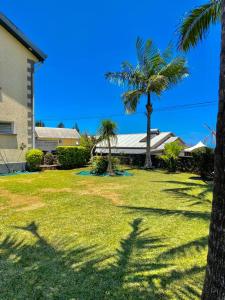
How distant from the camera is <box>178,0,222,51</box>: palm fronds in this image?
9.52 m

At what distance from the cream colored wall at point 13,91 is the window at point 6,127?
264mm

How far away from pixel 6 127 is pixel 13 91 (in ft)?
6.83

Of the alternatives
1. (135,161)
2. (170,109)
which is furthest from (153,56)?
(170,109)

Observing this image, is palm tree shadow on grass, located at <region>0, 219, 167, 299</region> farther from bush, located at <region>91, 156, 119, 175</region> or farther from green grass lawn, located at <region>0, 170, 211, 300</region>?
bush, located at <region>91, 156, 119, 175</region>

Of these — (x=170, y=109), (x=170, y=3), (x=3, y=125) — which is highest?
(x=170, y=3)

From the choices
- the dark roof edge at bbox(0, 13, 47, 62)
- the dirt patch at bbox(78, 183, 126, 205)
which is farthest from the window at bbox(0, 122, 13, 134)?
the dirt patch at bbox(78, 183, 126, 205)

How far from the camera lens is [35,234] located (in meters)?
4.52

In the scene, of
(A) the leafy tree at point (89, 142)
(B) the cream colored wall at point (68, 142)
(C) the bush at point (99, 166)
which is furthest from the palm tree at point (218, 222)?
(B) the cream colored wall at point (68, 142)

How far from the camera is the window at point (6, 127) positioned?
42.8ft

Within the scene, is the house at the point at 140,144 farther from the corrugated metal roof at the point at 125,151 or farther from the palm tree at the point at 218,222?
the palm tree at the point at 218,222

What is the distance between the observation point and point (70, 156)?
1611 cm

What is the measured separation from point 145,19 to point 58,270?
19.0 metres

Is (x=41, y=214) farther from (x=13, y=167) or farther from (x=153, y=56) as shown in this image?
(x=153, y=56)

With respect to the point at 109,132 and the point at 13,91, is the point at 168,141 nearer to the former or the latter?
the point at 109,132
